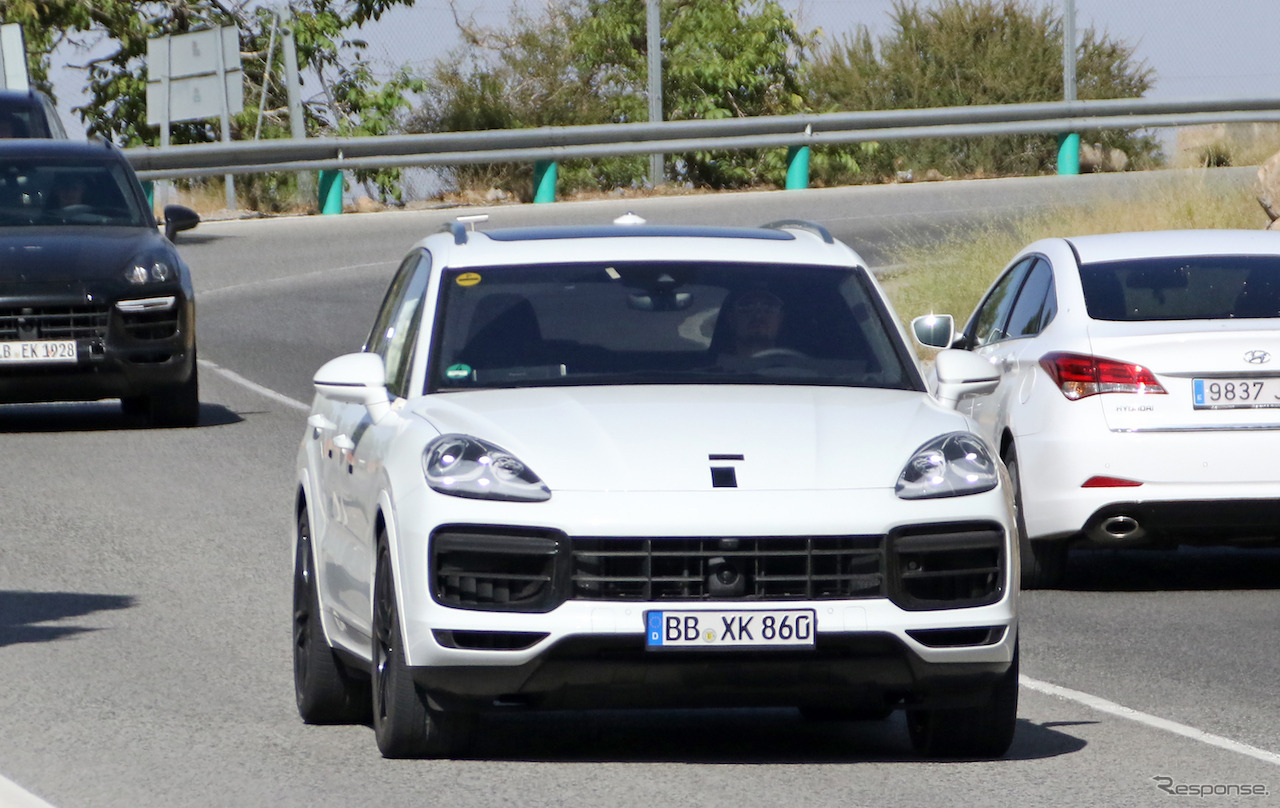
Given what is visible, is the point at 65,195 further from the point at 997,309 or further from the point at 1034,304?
the point at 1034,304

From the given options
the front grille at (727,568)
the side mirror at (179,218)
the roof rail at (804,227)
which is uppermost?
the roof rail at (804,227)

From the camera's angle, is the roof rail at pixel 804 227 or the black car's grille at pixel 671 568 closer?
the black car's grille at pixel 671 568

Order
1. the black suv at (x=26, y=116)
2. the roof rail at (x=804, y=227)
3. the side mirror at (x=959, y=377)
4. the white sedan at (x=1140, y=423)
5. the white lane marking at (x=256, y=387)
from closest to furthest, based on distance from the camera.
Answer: the side mirror at (x=959, y=377), the roof rail at (x=804, y=227), the white sedan at (x=1140, y=423), the white lane marking at (x=256, y=387), the black suv at (x=26, y=116)

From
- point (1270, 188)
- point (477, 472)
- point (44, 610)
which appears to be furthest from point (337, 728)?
point (1270, 188)

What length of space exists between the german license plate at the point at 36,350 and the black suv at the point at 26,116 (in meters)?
5.58

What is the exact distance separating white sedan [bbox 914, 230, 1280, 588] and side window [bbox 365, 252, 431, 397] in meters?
2.63

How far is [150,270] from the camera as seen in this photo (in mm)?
16125

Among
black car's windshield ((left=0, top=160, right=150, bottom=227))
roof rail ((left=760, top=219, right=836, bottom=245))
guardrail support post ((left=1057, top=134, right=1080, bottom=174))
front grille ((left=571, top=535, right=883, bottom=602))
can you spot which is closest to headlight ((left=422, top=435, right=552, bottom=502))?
front grille ((left=571, top=535, right=883, bottom=602))

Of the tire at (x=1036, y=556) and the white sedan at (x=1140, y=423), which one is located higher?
the white sedan at (x=1140, y=423)

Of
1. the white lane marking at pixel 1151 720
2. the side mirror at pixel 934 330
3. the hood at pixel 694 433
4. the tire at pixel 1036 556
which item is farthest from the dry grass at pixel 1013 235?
the hood at pixel 694 433

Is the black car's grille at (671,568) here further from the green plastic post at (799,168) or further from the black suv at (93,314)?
the green plastic post at (799,168)

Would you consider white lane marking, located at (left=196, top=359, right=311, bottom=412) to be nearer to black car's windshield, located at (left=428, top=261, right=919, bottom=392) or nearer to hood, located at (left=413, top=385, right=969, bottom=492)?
black car's windshield, located at (left=428, top=261, right=919, bottom=392)

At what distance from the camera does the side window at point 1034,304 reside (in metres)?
11.4

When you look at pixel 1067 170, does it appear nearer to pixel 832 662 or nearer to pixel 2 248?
pixel 2 248
